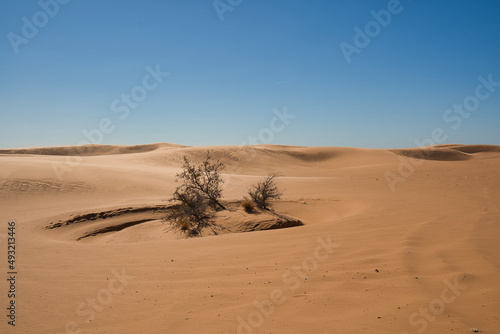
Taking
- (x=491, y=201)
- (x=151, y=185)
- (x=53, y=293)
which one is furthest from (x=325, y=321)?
(x=151, y=185)

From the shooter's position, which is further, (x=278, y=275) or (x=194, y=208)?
(x=194, y=208)

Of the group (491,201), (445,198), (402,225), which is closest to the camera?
(402,225)

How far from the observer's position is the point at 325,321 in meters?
2.63

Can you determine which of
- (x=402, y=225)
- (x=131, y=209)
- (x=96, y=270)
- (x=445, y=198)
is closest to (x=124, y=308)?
(x=96, y=270)

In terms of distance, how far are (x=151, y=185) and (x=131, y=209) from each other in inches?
171

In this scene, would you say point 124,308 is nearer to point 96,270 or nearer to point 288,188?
point 96,270

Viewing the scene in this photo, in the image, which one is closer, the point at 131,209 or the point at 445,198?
the point at 445,198

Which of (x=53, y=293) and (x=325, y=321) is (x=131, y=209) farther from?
(x=325, y=321)

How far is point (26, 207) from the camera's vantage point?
31.4 feet

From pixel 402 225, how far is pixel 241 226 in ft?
10.6

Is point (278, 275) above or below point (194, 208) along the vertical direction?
below

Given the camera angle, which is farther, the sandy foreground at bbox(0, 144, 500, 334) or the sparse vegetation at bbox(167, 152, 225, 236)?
the sparse vegetation at bbox(167, 152, 225, 236)

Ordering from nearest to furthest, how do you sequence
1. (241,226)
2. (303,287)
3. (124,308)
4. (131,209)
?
(124,308), (303,287), (241,226), (131,209)

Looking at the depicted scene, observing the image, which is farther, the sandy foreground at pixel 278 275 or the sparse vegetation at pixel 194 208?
the sparse vegetation at pixel 194 208
